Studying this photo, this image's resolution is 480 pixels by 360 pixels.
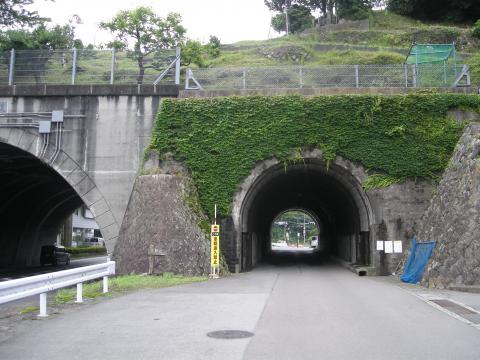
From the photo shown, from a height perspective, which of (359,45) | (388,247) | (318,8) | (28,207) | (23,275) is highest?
(318,8)

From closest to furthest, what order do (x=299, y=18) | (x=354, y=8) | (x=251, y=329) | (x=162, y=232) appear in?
(x=251, y=329) → (x=162, y=232) → (x=354, y=8) → (x=299, y=18)

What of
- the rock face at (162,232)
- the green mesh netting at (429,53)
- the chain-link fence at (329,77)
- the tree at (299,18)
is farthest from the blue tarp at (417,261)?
the tree at (299,18)

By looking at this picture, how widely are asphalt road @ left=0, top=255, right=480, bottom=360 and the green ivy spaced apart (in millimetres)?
7985

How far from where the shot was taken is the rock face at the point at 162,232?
1719 centimetres

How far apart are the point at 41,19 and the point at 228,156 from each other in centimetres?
1525

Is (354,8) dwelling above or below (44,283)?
above

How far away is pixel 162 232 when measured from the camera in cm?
1742

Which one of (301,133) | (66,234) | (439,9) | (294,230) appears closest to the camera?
(301,133)

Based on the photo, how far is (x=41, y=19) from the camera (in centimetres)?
2733

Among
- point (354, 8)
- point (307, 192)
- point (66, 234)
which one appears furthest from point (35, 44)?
point (354, 8)

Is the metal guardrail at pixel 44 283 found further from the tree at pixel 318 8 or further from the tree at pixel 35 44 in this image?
the tree at pixel 318 8

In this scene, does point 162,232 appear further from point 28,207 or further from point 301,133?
point 28,207

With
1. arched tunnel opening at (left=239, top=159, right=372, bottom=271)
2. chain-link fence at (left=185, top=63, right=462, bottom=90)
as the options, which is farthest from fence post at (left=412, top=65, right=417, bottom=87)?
arched tunnel opening at (left=239, top=159, right=372, bottom=271)

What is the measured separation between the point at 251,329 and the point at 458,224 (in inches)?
364
